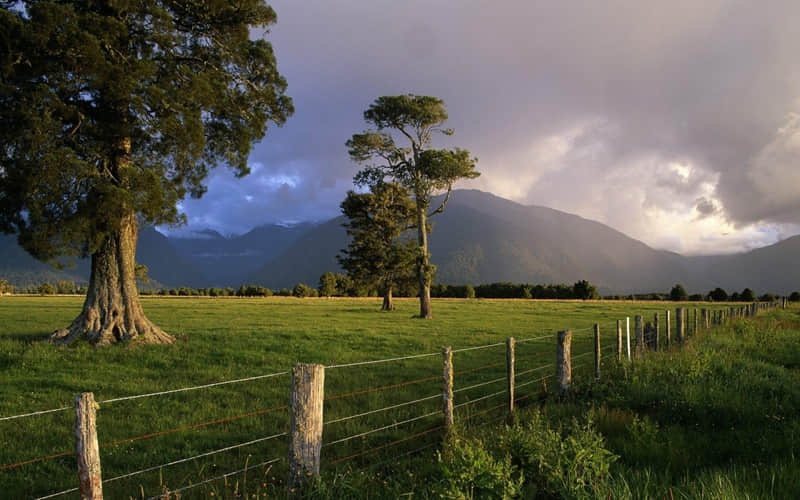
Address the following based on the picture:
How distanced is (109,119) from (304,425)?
48.1 feet

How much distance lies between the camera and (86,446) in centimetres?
383

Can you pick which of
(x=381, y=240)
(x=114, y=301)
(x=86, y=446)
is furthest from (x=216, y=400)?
(x=381, y=240)

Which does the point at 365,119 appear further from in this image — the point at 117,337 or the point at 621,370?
the point at 621,370

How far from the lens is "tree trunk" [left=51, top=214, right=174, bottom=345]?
15773 millimetres

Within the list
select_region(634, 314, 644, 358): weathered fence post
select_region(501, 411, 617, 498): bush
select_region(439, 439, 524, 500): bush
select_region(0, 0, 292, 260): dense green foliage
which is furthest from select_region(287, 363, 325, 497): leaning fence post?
select_region(0, 0, 292, 260): dense green foliage

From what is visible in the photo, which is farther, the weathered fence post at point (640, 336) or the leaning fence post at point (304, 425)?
the weathered fence post at point (640, 336)

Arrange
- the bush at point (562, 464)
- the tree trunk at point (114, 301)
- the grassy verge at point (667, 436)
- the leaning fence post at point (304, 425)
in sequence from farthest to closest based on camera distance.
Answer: the tree trunk at point (114, 301)
the leaning fence post at point (304, 425)
the grassy verge at point (667, 436)
the bush at point (562, 464)

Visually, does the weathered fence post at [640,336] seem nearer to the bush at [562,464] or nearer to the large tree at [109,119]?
the bush at [562,464]

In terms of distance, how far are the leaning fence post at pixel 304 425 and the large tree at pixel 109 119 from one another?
39.0ft

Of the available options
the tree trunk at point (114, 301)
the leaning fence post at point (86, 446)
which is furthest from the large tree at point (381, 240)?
the leaning fence post at point (86, 446)

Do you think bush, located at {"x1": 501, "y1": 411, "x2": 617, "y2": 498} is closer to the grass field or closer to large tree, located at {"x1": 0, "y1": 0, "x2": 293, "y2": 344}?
the grass field

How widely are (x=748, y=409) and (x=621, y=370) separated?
2865mm

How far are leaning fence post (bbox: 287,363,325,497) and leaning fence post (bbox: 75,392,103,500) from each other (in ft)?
5.60

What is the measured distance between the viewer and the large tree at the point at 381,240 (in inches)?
1605
